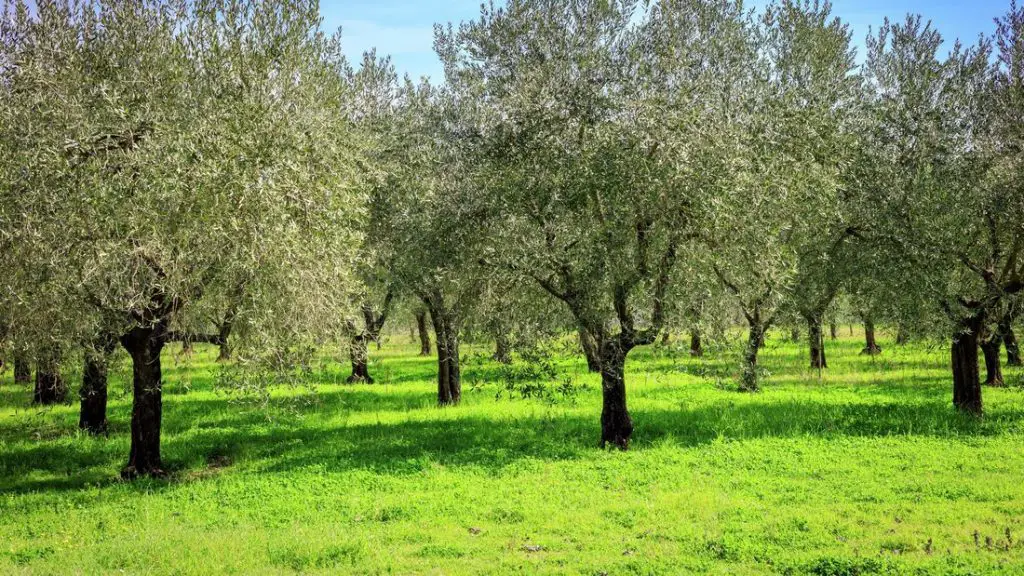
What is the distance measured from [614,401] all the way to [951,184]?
40.6 feet

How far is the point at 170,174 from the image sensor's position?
605 inches

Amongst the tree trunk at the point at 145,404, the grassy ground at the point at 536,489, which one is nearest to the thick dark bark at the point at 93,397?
the grassy ground at the point at 536,489

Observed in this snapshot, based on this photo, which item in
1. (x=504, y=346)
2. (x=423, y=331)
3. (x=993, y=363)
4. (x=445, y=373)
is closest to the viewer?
(x=504, y=346)

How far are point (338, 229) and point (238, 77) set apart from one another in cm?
381

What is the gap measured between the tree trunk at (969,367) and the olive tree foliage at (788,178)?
4289 mm

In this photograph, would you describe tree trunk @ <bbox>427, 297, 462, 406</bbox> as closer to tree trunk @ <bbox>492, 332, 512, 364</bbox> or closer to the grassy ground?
the grassy ground

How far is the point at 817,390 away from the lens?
3158 cm

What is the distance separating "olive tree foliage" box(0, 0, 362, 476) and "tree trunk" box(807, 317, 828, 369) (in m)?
23.2

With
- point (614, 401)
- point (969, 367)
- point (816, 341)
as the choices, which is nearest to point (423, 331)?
point (816, 341)

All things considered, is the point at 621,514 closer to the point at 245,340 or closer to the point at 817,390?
the point at 245,340

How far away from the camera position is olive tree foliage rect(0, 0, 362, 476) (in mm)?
15281

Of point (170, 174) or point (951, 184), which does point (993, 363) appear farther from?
point (170, 174)

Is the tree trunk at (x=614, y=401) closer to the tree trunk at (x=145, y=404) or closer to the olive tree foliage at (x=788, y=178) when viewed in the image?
the olive tree foliage at (x=788, y=178)

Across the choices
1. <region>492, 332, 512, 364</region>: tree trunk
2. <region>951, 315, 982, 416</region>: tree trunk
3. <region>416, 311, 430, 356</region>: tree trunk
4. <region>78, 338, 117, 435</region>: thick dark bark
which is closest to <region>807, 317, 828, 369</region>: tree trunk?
<region>951, 315, 982, 416</region>: tree trunk
